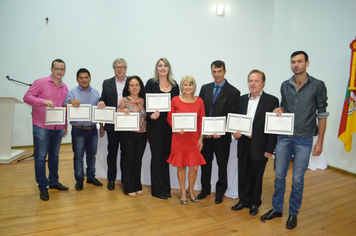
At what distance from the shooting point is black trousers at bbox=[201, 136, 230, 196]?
2898 millimetres

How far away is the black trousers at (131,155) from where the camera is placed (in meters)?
2.99

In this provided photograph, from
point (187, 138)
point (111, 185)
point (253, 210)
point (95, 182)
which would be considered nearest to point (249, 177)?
point (253, 210)

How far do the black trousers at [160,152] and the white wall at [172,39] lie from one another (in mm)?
3221

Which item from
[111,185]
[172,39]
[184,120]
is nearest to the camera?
[184,120]

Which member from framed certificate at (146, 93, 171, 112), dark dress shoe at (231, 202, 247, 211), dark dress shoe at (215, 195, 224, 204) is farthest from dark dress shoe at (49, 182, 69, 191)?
dark dress shoe at (231, 202, 247, 211)

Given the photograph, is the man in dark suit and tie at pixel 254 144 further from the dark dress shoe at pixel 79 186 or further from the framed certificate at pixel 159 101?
the dark dress shoe at pixel 79 186

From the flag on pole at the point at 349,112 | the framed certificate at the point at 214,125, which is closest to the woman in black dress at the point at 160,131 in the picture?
the framed certificate at the point at 214,125

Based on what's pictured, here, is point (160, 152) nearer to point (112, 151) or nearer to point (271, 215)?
point (112, 151)

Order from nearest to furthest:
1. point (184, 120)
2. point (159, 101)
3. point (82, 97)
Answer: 1. point (184, 120)
2. point (159, 101)
3. point (82, 97)

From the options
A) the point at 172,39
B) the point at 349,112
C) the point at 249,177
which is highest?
the point at 172,39

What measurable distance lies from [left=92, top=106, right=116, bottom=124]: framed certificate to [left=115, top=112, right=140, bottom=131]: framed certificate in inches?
6.1

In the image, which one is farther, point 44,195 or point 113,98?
point 113,98

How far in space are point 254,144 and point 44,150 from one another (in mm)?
2367

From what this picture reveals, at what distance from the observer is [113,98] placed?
3.22m
